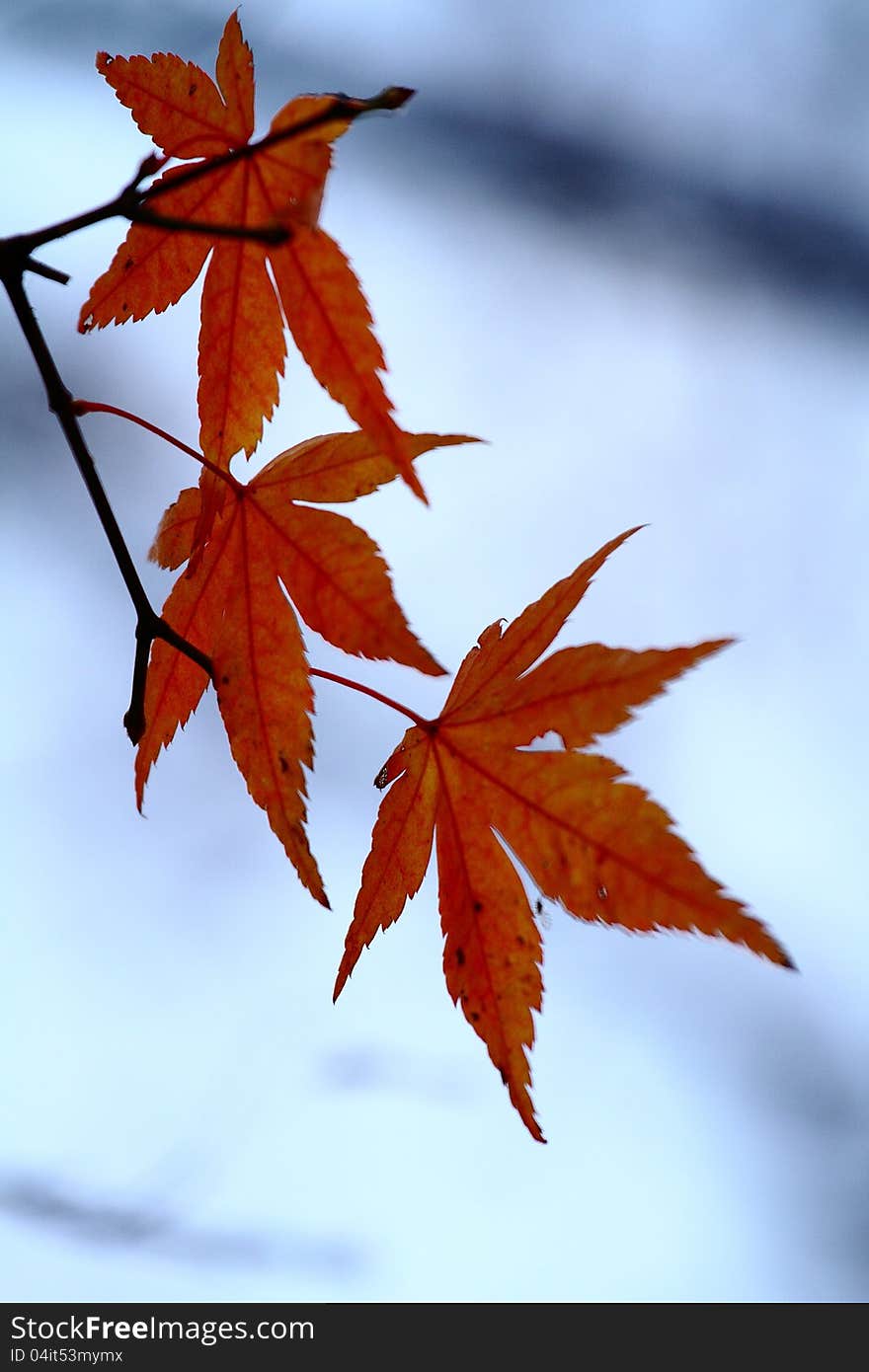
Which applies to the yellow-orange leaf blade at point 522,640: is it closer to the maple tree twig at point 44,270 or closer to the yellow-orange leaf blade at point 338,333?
the yellow-orange leaf blade at point 338,333

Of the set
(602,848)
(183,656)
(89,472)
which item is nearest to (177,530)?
(183,656)

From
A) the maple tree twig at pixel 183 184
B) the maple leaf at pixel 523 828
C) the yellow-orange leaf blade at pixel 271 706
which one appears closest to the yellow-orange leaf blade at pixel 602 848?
the maple leaf at pixel 523 828

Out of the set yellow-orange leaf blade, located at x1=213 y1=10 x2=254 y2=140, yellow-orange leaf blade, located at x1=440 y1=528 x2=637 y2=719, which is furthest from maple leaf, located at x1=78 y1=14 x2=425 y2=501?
yellow-orange leaf blade, located at x1=440 y1=528 x2=637 y2=719

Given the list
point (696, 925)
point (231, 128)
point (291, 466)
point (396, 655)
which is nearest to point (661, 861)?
point (696, 925)

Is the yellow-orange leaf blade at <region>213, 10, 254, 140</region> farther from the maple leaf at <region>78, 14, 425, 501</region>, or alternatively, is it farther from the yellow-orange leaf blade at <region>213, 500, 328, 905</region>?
the yellow-orange leaf blade at <region>213, 500, 328, 905</region>

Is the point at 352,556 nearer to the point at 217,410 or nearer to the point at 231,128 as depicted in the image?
the point at 217,410

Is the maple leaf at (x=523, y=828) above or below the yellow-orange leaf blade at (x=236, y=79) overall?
below
